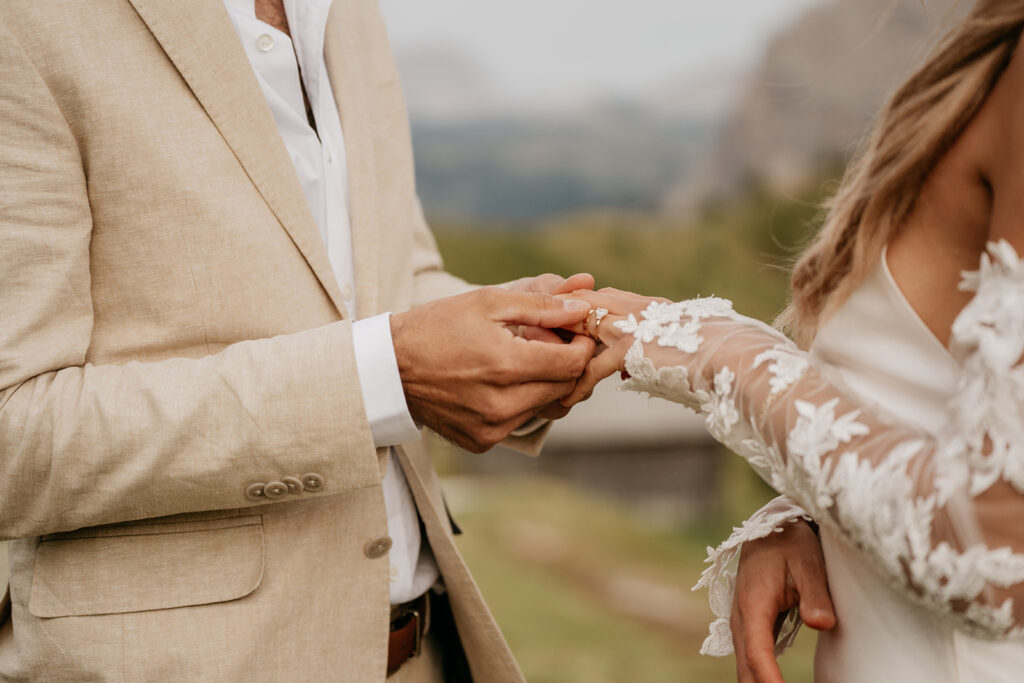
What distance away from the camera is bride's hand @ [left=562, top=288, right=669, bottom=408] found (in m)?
1.38

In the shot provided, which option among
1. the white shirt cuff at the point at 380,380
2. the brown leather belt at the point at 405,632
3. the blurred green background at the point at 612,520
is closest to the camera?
the white shirt cuff at the point at 380,380

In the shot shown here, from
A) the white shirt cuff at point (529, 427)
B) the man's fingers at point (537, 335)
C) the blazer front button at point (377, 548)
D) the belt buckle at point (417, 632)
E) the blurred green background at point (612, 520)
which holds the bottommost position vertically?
the blurred green background at point (612, 520)

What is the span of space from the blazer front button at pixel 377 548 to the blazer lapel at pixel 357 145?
41cm

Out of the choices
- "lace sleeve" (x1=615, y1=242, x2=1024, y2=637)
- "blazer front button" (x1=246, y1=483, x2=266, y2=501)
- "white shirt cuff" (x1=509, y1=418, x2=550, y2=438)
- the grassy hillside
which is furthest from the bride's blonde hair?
the grassy hillside

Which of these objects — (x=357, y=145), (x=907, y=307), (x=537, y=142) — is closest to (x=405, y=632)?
(x=357, y=145)

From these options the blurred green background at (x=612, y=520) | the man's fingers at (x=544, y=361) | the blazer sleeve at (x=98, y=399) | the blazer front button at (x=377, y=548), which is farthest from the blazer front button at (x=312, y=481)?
the blurred green background at (x=612, y=520)

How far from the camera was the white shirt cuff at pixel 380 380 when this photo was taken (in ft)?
4.22

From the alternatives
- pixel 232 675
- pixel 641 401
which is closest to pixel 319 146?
pixel 232 675

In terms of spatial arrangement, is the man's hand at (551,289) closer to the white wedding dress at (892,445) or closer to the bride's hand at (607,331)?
the bride's hand at (607,331)

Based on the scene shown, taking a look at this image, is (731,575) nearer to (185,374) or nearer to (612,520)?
(185,374)

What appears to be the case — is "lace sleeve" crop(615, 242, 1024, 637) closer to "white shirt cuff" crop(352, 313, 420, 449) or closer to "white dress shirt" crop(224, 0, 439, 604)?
"white shirt cuff" crop(352, 313, 420, 449)

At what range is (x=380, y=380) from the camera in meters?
1.29

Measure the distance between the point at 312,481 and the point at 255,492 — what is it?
91 mm

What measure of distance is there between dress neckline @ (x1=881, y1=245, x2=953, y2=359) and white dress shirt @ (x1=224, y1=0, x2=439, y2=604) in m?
0.84
